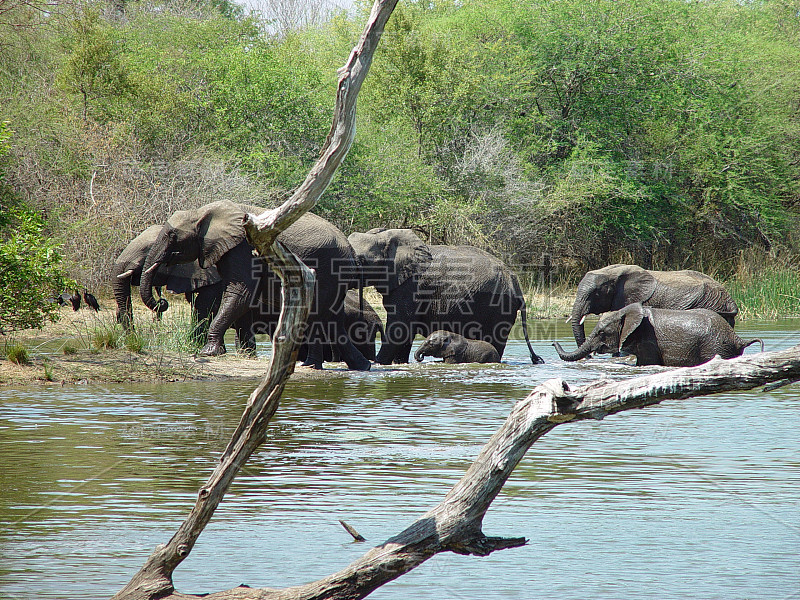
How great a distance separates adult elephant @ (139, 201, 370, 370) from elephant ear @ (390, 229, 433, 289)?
1588mm

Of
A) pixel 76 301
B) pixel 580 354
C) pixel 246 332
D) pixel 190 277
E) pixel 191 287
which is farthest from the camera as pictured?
pixel 76 301

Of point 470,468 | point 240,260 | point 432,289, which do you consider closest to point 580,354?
point 432,289

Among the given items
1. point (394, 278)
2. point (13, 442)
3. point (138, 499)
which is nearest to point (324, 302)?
point (394, 278)

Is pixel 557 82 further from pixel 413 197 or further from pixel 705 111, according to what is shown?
pixel 413 197

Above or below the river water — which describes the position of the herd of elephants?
above

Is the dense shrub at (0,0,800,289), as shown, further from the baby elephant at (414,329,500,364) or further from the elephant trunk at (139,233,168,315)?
the baby elephant at (414,329,500,364)

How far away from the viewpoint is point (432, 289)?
17859mm

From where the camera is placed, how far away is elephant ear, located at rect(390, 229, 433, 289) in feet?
57.7

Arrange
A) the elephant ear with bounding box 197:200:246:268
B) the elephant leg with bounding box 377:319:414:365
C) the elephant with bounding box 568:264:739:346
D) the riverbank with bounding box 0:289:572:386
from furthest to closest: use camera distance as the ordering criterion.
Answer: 1. the elephant with bounding box 568:264:739:346
2. the elephant leg with bounding box 377:319:414:365
3. the elephant ear with bounding box 197:200:246:268
4. the riverbank with bounding box 0:289:572:386

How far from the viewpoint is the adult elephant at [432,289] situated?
691 inches

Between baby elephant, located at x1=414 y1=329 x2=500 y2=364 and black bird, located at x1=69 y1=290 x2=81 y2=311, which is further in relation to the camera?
black bird, located at x1=69 y1=290 x2=81 y2=311

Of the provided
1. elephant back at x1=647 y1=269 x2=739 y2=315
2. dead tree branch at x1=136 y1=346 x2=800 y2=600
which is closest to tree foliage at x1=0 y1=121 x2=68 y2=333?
dead tree branch at x1=136 y1=346 x2=800 y2=600

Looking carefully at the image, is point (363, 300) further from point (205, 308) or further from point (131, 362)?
point (131, 362)

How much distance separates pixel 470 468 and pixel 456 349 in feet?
41.5
